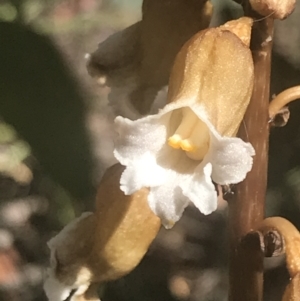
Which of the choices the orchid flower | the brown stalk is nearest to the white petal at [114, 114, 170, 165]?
the orchid flower

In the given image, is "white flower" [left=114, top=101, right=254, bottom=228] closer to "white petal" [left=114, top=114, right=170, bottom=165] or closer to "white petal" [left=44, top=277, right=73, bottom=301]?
"white petal" [left=114, top=114, right=170, bottom=165]

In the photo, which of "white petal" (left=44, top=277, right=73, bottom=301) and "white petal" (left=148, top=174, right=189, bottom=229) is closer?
"white petal" (left=148, top=174, right=189, bottom=229)

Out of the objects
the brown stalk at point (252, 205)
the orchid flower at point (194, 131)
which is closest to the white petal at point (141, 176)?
the orchid flower at point (194, 131)

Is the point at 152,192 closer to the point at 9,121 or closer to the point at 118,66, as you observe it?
the point at 118,66

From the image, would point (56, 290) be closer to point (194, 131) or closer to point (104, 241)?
point (104, 241)

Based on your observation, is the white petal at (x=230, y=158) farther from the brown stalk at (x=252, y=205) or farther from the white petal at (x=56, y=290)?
the white petal at (x=56, y=290)

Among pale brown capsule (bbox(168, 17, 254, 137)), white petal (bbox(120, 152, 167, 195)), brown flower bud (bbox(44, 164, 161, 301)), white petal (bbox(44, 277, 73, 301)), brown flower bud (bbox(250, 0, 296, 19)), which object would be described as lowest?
white petal (bbox(44, 277, 73, 301))

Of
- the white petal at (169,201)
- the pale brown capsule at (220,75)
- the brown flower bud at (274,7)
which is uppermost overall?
the brown flower bud at (274,7)

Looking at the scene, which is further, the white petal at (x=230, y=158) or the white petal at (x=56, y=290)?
the white petal at (x=56, y=290)
